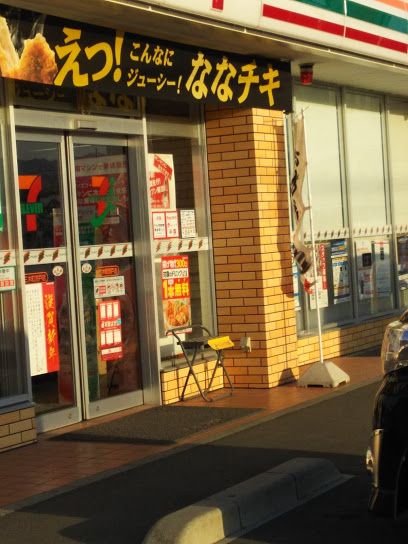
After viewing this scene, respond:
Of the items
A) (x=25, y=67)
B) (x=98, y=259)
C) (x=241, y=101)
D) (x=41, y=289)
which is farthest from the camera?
(x=241, y=101)

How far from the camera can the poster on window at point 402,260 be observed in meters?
17.5

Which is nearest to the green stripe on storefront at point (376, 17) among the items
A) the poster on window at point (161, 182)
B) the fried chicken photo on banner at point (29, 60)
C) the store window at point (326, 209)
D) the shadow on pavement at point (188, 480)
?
the store window at point (326, 209)

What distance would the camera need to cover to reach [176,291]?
1260 cm

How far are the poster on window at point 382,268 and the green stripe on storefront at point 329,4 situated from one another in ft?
16.0

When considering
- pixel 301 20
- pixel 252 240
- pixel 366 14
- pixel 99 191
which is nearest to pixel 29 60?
pixel 99 191

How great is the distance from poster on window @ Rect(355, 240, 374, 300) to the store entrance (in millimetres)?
4927

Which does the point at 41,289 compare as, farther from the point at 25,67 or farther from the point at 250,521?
the point at 250,521

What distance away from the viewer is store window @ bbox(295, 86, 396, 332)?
15.0 m

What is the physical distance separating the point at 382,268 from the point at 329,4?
216 inches

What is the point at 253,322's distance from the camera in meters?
12.8

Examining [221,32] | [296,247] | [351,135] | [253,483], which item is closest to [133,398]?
[296,247]

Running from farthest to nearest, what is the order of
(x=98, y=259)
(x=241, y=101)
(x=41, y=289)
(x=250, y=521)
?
(x=241, y=101), (x=98, y=259), (x=41, y=289), (x=250, y=521)

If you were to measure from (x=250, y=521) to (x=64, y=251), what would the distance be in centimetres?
440

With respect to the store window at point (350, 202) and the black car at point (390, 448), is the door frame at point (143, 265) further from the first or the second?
the black car at point (390, 448)
